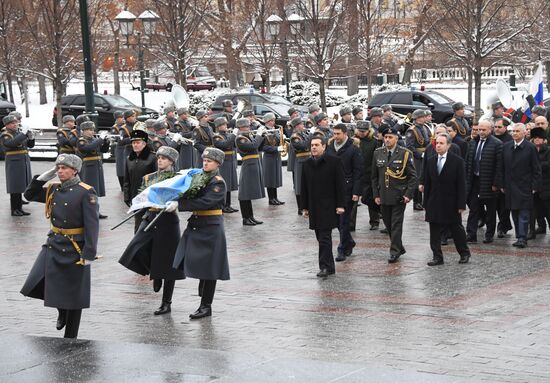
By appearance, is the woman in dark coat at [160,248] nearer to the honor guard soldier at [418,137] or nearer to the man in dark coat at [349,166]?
the man in dark coat at [349,166]

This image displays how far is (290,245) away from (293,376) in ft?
26.8

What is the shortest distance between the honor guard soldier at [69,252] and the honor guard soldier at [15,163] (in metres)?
10.5

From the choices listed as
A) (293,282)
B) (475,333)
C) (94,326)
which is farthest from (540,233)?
(94,326)

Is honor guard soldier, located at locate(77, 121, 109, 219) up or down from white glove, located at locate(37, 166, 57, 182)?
down

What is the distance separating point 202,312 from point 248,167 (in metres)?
8.72

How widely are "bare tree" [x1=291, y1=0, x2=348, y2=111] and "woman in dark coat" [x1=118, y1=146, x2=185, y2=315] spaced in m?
24.9

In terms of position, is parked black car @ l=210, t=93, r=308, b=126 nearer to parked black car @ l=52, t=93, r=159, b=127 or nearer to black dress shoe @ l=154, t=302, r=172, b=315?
parked black car @ l=52, t=93, r=159, b=127

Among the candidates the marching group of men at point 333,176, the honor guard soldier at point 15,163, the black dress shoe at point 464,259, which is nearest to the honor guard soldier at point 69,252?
the marching group of men at point 333,176

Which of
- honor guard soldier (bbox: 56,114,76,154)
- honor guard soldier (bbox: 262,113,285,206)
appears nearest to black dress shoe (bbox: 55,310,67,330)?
honor guard soldier (bbox: 56,114,76,154)

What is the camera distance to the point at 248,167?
2056 cm

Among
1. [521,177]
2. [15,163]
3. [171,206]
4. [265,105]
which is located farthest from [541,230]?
[265,105]

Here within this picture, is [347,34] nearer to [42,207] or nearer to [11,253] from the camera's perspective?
[42,207]

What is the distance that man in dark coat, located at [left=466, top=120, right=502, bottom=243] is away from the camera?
16578mm

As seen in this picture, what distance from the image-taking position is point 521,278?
45.8 feet
